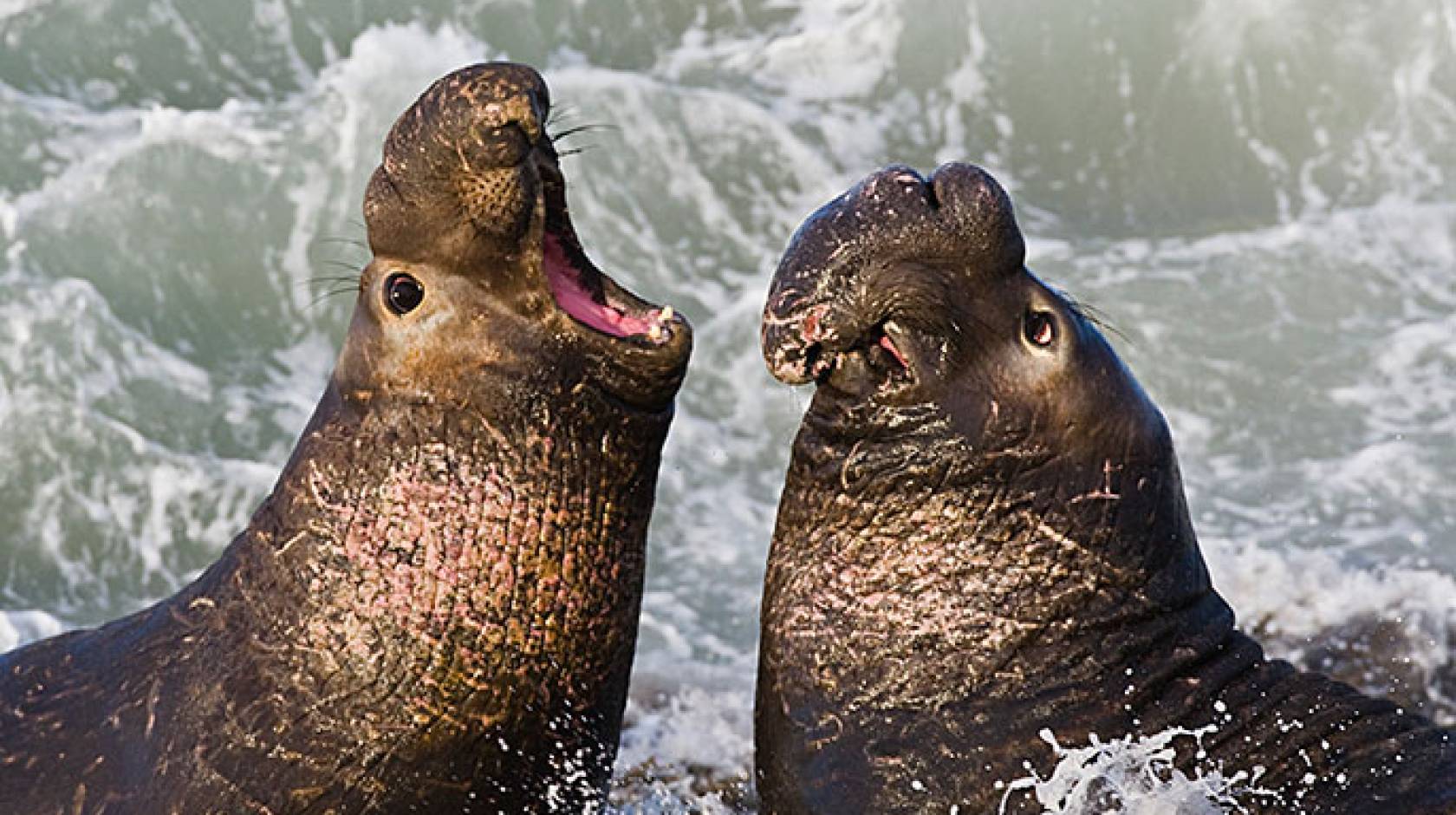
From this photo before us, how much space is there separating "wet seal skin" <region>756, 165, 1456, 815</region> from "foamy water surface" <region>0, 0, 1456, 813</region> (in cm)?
377

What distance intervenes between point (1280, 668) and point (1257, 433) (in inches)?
310

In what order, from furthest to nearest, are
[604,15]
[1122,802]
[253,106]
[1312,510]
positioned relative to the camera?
[604,15]
[253,106]
[1312,510]
[1122,802]

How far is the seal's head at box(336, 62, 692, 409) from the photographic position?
591 centimetres

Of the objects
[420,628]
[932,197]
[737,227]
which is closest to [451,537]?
[420,628]

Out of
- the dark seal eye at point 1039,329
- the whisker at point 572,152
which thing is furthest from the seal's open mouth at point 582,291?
the dark seal eye at point 1039,329

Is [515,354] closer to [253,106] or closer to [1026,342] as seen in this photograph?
[1026,342]

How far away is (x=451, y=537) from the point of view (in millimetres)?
5863

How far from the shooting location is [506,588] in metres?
5.88

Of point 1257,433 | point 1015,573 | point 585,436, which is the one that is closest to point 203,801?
point 585,436

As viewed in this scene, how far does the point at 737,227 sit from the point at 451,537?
9455 millimetres

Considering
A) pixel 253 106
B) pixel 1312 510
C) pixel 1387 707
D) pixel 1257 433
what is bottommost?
pixel 1387 707

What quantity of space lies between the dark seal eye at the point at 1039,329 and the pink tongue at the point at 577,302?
3.51 ft

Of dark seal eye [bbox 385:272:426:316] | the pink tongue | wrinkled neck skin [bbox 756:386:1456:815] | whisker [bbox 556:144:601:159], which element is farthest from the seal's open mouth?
wrinkled neck skin [bbox 756:386:1456:815]

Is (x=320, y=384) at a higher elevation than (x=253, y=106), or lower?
lower
